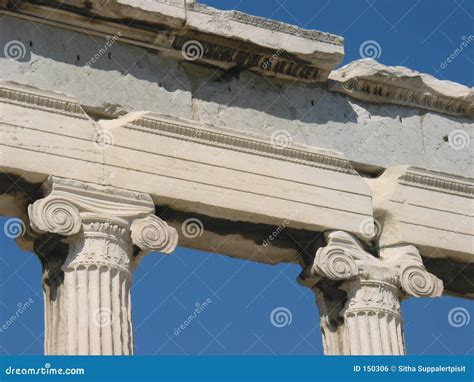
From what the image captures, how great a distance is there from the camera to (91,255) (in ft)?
53.9

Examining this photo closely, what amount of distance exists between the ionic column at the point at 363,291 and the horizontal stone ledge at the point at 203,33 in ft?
6.99

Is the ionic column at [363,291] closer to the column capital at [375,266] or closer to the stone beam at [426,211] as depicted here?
the column capital at [375,266]

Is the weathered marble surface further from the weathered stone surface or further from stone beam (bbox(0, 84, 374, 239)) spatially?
stone beam (bbox(0, 84, 374, 239))

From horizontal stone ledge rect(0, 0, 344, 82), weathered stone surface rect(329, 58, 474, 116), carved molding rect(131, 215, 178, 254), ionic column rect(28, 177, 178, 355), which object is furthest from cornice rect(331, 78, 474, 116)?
ionic column rect(28, 177, 178, 355)

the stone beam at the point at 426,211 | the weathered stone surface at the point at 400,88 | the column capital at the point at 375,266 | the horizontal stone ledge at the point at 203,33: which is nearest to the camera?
the horizontal stone ledge at the point at 203,33

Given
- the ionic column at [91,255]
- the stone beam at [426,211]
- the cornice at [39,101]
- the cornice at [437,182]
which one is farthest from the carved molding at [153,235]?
the cornice at [437,182]

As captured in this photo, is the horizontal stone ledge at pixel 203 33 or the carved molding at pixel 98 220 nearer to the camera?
the carved molding at pixel 98 220

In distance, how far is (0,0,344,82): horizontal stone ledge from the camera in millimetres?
17641

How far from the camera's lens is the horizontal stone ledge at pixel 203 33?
17.6 meters

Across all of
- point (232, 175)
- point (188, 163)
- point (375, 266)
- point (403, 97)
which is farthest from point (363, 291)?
point (403, 97)

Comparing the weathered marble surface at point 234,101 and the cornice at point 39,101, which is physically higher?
the weathered marble surface at point 234,101

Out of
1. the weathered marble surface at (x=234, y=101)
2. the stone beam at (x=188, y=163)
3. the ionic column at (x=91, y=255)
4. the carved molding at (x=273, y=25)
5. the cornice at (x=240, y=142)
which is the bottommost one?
the ionic column at (x=91, y=255)

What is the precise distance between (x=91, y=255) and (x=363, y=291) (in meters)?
3.22

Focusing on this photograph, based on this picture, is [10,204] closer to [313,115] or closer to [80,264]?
[80,264]
